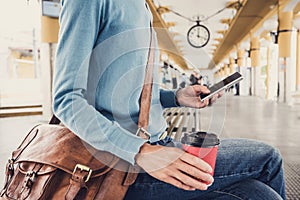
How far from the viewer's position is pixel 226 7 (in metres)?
11.1

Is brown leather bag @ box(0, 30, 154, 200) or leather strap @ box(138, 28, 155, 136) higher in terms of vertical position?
leather strap @ box(138, 28, 155, 136)

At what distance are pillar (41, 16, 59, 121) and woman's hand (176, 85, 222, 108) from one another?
550cm

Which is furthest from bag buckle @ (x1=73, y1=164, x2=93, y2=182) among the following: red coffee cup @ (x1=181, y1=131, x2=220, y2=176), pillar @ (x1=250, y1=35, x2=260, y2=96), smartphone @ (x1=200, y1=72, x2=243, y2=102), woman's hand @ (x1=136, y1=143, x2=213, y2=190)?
pillar @ (x1=250, y1=35, x2=260, y2=96)

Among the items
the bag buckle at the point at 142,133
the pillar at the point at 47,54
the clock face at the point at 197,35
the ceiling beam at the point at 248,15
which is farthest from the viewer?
the clock face at the point at 197,35

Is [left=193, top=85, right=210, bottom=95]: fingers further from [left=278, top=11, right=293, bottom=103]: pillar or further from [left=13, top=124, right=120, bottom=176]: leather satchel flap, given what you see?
[left=278, top=11, right=293, bottom=103]: pillar

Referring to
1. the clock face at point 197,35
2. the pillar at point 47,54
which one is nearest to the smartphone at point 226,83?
the pillar at point 47,54

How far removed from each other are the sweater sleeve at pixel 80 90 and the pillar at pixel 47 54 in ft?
18.9

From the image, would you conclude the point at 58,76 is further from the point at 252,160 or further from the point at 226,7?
the point at 226,7

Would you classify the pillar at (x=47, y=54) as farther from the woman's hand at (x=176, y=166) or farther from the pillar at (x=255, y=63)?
the pillar at (x=255, y=63)

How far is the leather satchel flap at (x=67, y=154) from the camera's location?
2.21ft

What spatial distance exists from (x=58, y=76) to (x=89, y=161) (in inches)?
7.8

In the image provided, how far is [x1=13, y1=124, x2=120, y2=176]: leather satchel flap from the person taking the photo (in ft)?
2.21

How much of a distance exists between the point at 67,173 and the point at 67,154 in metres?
0.04

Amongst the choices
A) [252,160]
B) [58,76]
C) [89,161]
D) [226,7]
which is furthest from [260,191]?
[226,7]
